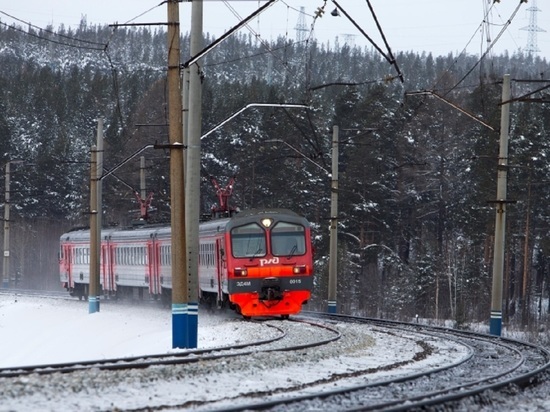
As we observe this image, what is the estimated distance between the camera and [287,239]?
29891mm

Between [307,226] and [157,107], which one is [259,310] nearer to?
[307,226]

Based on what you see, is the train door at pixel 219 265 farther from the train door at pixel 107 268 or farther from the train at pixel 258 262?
the train door at pixel 107 268

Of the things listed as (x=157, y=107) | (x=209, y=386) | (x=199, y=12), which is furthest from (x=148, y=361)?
(x=157, y=107)

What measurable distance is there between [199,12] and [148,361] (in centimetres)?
852

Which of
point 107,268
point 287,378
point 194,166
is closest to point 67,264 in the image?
point 107,268

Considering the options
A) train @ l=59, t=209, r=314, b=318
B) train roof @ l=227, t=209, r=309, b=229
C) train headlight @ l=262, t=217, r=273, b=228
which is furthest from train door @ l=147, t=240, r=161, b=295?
train headlight @ l=262, t=217, r=273, b=228

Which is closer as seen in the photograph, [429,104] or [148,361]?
[148,361]

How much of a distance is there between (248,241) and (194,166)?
793 cm

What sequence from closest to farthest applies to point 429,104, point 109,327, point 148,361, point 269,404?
point 269,404 < point 148,361 < point 109,327 < point 429,104

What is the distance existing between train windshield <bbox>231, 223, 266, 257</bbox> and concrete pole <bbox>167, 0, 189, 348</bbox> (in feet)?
27.9

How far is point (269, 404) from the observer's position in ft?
37.8

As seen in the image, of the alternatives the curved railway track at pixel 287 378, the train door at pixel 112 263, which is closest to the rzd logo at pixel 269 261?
the curved railway track at pixel 287 378

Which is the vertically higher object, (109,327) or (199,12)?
(199,12)

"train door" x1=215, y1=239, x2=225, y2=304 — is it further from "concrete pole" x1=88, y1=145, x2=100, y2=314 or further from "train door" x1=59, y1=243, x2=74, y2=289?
"train door" x1=59, y1=243, x2=74, y2=289
